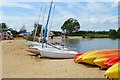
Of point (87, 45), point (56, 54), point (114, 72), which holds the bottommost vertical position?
point (87, 45)

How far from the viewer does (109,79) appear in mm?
9430

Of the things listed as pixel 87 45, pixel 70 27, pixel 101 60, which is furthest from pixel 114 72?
pixel 70 27

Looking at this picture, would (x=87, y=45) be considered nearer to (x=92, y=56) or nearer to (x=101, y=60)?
(x=92, y=56)

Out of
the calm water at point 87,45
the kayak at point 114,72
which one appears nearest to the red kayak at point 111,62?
the kayak at point 114,72

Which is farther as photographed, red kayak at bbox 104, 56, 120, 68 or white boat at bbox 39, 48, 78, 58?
white boat at bbox 39, 48, 78, 58

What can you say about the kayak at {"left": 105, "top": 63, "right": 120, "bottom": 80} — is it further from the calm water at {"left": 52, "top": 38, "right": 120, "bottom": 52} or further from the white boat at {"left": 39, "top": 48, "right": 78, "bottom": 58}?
the calm water at {"left": 52, "top": 38, "right": 120, "bottom": 52}

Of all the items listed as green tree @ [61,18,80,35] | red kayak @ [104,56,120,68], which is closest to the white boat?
red kayak @ [104,56,120,68]

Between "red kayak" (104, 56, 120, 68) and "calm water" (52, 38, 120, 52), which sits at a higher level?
"red kayak" (104, 56, 120, 68)

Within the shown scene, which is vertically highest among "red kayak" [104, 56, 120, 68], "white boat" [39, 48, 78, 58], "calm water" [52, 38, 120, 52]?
"red kayak" [104, 56, 120, 68]

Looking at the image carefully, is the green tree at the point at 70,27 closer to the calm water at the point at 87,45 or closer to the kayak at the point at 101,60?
the calm water at the point at 87,45

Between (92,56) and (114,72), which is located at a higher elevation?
(92,56)

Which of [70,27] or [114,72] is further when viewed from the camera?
[70,27]

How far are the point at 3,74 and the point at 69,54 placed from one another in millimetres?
7859

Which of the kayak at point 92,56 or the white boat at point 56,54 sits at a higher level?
the kayak at point 92,56
